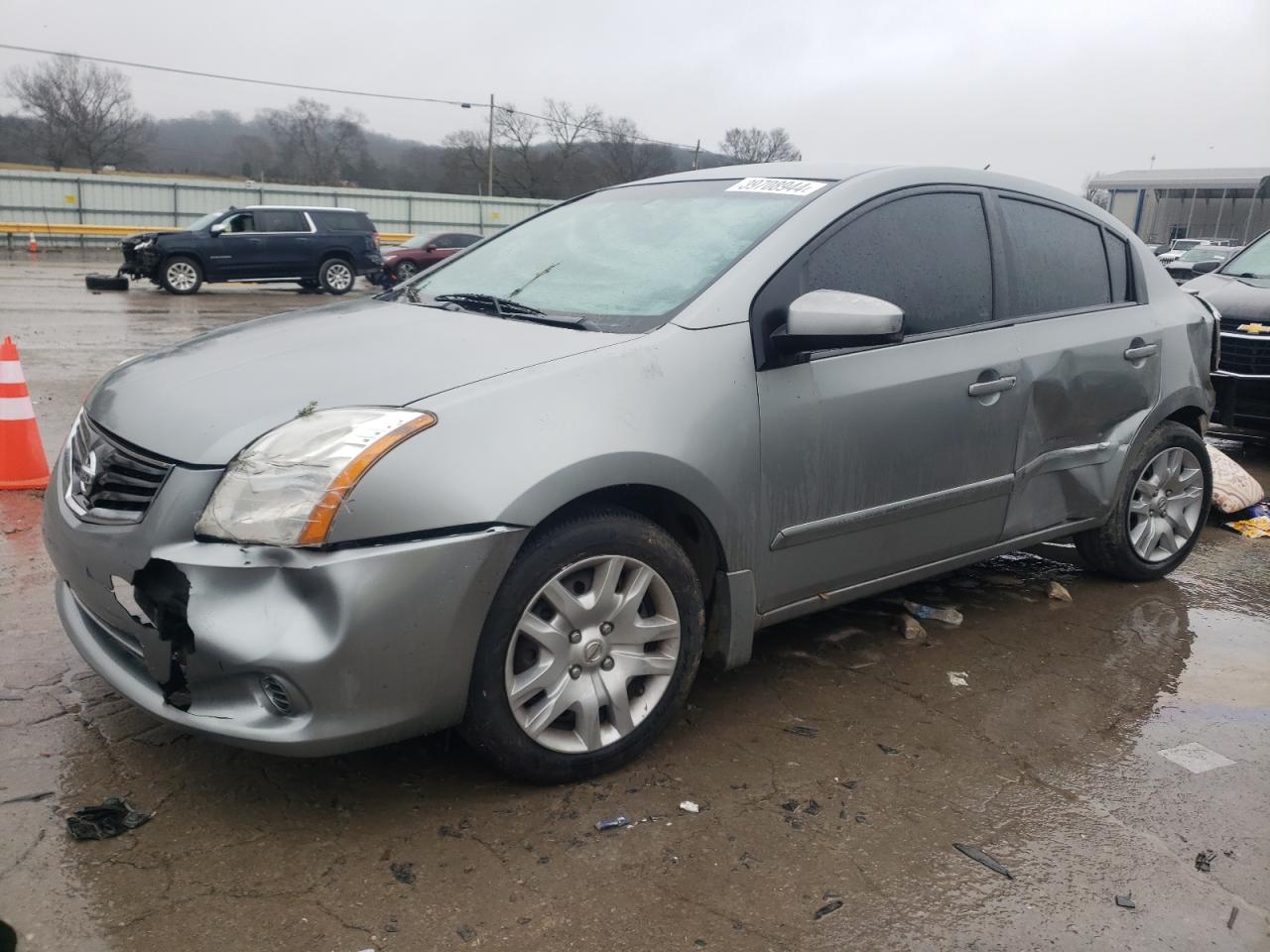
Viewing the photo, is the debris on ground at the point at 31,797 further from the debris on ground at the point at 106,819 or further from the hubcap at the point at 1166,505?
the hubcap at the point at 1166,505

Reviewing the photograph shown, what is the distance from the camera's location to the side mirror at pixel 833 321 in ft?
9.64

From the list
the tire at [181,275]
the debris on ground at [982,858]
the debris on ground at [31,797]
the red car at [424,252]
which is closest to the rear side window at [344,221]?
the red car at [424,252]

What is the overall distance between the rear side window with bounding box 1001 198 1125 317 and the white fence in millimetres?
31473

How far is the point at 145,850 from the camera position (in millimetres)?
2385

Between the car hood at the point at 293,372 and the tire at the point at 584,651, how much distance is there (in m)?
0.49

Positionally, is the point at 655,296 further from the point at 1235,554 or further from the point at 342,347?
the point at 1235,554

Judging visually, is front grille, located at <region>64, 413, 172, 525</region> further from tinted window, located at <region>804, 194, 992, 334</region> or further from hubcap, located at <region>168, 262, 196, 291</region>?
hubcap, located at <region>168, 262, 196, 291</region>

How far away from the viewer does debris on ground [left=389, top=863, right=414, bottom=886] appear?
233 cm

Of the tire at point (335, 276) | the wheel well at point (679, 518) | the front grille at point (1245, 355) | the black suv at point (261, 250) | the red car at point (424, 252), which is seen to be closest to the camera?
the wheel well at point (679, 518)

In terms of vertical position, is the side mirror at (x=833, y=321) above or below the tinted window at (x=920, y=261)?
below

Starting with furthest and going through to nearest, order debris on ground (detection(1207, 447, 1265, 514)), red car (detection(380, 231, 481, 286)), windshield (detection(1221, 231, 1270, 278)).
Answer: red car (detection(380, 231, 481, 286)) < windshield (detection(1221, 231, 1270, 278)) < debris on ground (detection(1207, 447, 1265, 514))

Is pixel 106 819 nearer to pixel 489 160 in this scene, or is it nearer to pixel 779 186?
pixel 779 186

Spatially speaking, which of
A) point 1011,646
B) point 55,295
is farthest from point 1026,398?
point 55,295

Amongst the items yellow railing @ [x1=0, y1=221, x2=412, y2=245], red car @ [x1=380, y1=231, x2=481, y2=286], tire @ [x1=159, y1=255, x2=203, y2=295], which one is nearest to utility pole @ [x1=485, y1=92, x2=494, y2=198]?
yellow railing @ [x1=0, y1=221, x2=412, y2=245]
